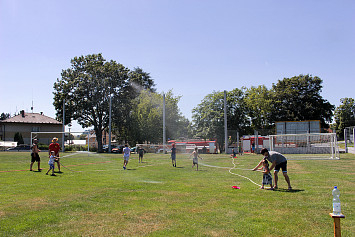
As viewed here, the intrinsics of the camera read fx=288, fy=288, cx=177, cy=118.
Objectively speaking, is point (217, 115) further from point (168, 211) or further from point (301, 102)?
point (168, 211)

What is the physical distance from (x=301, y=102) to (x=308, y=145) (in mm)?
27654

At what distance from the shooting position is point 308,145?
32.2 m

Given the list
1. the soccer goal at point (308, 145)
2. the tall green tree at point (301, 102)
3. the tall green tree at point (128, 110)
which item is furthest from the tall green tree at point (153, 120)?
the tall green tree at point (301, 102)

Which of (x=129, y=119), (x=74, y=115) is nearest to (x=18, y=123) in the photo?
(x=74, y=115)

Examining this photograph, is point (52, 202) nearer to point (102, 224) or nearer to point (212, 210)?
point (102, 224)

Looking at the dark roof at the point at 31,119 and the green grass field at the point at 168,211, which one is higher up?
the dark roof at the point at 31,119

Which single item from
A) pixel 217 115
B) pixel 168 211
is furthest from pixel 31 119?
pixel 168 211

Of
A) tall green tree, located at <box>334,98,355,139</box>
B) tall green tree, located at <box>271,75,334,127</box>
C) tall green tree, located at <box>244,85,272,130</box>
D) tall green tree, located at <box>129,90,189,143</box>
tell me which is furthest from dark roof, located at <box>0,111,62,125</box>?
tall green tree, located at <box>334,98,355,139</box>

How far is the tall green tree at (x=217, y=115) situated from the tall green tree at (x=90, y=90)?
63.4 ft

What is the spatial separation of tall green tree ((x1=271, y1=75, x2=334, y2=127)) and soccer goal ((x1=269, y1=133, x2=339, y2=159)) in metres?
23.7

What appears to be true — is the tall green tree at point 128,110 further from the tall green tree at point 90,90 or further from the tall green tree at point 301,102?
the tall green tree at point 301,102

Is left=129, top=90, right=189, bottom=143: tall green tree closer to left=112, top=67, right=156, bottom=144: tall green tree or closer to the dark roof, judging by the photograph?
left=112, top=67, right=156, bottom=144: tall green tree

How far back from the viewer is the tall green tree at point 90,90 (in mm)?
58094

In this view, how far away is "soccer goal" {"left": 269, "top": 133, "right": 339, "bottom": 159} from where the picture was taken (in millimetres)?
29469
